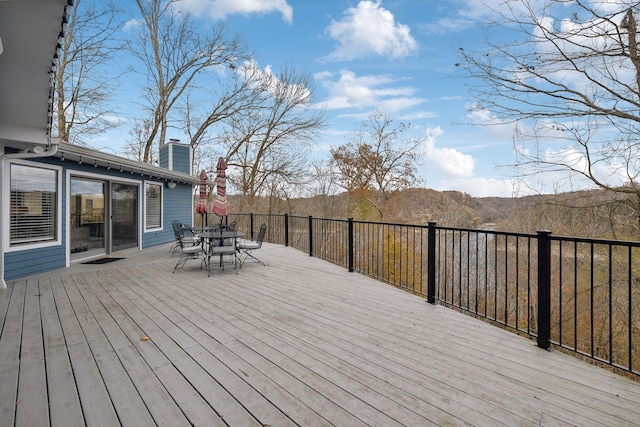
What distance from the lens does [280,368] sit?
6.60 feet

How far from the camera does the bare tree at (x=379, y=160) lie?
14.5 metres

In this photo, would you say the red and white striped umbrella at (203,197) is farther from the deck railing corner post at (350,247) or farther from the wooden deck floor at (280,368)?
the deck railing corner post at (350,247)

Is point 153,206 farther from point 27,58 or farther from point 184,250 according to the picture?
point 27,58

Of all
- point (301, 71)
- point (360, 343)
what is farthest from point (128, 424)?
point (301, 71)

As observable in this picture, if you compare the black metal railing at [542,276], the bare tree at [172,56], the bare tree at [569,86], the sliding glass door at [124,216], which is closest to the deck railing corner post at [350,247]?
the black metal railing at [542,276]

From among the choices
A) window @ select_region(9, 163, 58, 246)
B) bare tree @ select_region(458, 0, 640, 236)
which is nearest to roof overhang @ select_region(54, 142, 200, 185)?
window @ select_region(9, 163, 58, 246)

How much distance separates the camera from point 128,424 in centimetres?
149

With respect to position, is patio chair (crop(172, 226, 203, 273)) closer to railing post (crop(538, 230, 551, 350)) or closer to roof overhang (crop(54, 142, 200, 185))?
roof overhang (crop(54, 142, 200, 185))

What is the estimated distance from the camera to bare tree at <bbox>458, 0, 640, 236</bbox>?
4.03 metres

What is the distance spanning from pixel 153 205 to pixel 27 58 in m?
6.60

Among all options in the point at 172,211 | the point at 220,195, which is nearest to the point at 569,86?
the point at 220,195

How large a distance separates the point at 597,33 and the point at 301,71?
44.2ft

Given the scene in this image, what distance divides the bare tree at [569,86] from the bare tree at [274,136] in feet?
36.4

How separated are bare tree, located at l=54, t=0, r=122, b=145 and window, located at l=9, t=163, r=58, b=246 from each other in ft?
21.6
